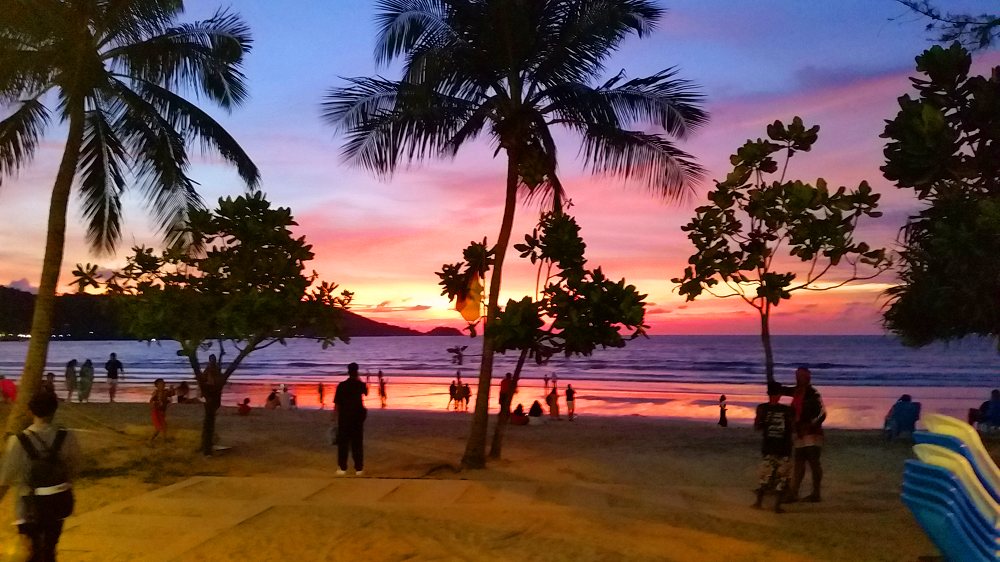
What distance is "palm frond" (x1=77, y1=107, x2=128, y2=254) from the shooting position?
11.5 m

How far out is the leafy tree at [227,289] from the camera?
38.2 feet

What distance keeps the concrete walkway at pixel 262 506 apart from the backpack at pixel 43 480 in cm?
138

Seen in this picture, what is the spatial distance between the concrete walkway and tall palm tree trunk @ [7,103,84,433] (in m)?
2.06

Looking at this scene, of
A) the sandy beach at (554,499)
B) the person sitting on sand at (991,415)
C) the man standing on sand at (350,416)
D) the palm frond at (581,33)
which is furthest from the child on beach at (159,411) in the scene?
the person sitting on sand at (991,415)

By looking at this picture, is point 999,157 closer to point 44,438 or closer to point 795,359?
point 44,438

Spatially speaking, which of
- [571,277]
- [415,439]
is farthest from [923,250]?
[415,439]

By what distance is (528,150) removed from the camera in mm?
11500

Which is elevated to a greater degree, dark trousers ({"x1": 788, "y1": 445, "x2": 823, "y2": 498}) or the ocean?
dark trousers ({"x1": 788, "y1": 445, "x2": 823, "y2": 498})

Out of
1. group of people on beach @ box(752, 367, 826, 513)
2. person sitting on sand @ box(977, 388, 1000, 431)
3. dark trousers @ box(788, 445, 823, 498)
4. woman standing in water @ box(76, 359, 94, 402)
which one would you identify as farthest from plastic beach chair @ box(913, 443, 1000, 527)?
woman standing in water @ box(76, 359, 94, 402)

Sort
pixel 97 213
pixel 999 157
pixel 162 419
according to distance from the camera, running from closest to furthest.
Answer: pixel 999 157 → pixel 97 213 → pixel 162 419

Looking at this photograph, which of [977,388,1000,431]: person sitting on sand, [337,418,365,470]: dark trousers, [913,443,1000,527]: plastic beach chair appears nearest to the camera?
[913,443,1000,527]: plastic beach chair

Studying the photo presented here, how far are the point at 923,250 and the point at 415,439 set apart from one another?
10.0 meters

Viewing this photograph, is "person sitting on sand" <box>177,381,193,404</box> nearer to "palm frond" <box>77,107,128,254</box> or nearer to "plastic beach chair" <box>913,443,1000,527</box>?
"palm frond" <box>77,107,128,254</box>

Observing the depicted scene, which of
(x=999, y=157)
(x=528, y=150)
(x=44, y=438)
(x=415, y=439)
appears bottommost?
(x=415, y=439)
